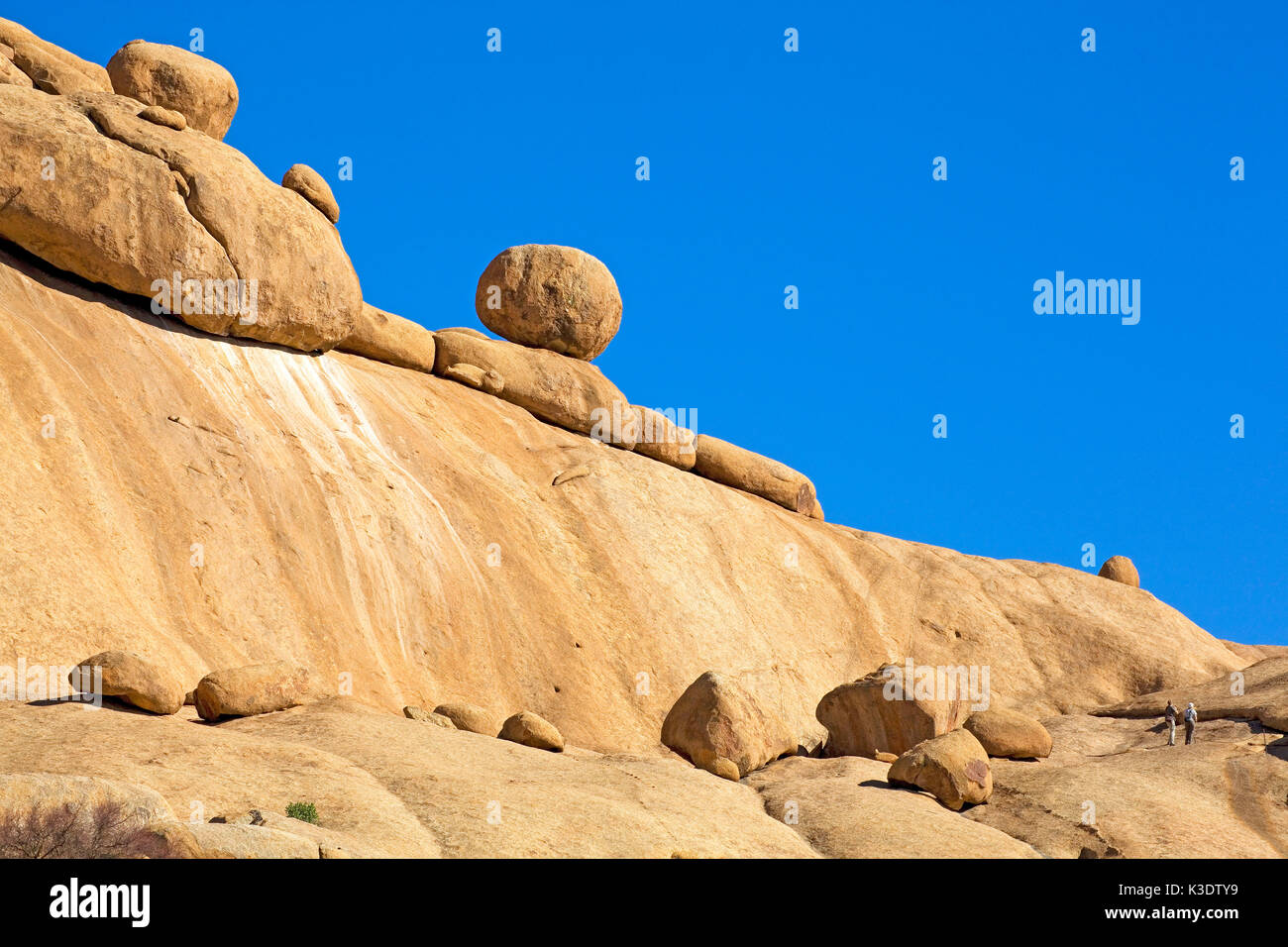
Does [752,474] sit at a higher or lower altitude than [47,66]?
lower

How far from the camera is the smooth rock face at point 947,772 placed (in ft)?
79.2

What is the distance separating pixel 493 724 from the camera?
24531 mm

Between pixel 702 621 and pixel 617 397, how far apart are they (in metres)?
8.44

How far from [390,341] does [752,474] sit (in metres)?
12.1

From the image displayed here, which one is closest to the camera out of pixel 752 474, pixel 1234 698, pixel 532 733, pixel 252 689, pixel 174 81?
pixel 252 689

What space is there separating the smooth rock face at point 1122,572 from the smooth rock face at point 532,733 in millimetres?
27017

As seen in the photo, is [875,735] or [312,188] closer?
[875,735]

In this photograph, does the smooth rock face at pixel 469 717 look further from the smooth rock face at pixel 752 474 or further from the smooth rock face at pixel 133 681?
the smooth rock face at pixel 752 474

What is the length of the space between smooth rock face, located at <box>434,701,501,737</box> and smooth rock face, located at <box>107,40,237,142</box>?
A: 1659 centimetres

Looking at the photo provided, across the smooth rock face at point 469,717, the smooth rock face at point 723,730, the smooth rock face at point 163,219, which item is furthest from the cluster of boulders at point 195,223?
the smooth rock face at point 723,730

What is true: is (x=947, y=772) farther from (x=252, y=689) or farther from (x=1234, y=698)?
(x=1234, y=698)

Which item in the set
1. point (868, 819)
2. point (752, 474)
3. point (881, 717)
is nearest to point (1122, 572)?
point (752, 474)

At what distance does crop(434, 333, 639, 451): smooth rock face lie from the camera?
126 feet
